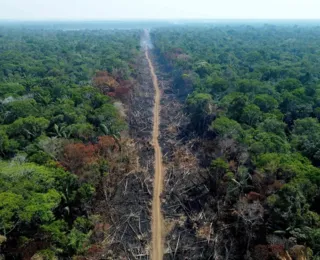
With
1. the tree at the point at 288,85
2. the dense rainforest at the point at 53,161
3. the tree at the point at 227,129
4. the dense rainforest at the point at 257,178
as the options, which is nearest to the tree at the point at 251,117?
the dense rainforest at the point at 257,178

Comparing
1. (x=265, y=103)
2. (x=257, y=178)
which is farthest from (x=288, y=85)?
(x=257, y=178)

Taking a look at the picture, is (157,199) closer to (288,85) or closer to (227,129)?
(227,129)

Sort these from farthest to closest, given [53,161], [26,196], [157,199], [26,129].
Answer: [26,129] < [157,199] < [53,161] < [26,196]

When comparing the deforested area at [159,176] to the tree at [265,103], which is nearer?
the deforested area at [159,176]

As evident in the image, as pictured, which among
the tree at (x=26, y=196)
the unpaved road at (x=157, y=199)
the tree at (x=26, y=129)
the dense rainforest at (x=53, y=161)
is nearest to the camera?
the tree at (x=26, y=196)

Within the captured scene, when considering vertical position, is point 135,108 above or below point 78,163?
below

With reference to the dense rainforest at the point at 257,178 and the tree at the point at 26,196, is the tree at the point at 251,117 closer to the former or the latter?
the dense rainforest at the point at 257,178

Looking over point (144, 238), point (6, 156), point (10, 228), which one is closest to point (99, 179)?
point (144, 238)

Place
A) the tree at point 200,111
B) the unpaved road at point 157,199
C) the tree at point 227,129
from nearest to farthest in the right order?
the unpaved road at point 157,199, the tree at point 227,129, the tree at point 200,111

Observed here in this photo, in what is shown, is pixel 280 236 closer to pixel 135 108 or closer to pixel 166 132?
pixel 166 132

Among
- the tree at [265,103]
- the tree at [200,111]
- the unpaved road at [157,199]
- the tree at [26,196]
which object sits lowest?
the unpaved road at [157,199]

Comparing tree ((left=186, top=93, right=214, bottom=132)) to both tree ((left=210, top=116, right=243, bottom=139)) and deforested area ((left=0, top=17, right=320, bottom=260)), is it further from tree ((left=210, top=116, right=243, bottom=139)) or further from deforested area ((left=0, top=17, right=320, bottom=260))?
tree ((left=210, top=116, right=243, bottom=139))
